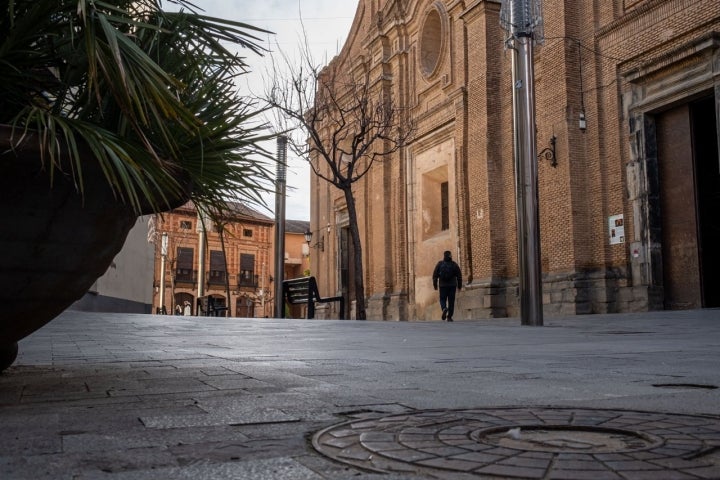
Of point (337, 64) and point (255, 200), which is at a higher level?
point (337, 64)

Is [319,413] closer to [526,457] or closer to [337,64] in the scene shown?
[526,457]

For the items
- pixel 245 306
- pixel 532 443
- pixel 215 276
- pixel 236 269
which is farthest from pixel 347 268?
pixel 245 306

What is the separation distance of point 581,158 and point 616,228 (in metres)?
1.79

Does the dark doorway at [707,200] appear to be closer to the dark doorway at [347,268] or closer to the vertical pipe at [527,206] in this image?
the vertical pipe at [527,206]

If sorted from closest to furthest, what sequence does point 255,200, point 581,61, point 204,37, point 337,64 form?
point 204,37, point 255,200, point 581,61, point 337,64

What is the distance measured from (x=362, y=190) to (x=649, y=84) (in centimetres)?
1181

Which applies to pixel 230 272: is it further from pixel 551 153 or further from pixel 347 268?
pixel 551 153

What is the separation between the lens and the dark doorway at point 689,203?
47.0 feet

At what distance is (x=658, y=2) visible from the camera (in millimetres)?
14383

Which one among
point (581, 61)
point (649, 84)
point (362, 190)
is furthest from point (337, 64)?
point (649, 84)

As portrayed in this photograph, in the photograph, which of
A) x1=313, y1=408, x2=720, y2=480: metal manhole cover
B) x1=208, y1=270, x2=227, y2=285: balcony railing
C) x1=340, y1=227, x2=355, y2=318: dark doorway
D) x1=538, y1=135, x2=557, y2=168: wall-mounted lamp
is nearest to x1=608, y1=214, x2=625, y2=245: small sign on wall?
x1=538, y1=135, x2=557, y2=168: wall-mounted lamp

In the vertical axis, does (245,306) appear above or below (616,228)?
below

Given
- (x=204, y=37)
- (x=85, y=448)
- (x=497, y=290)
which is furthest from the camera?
(x=497, y=290)

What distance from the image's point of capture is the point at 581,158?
16.2 m
